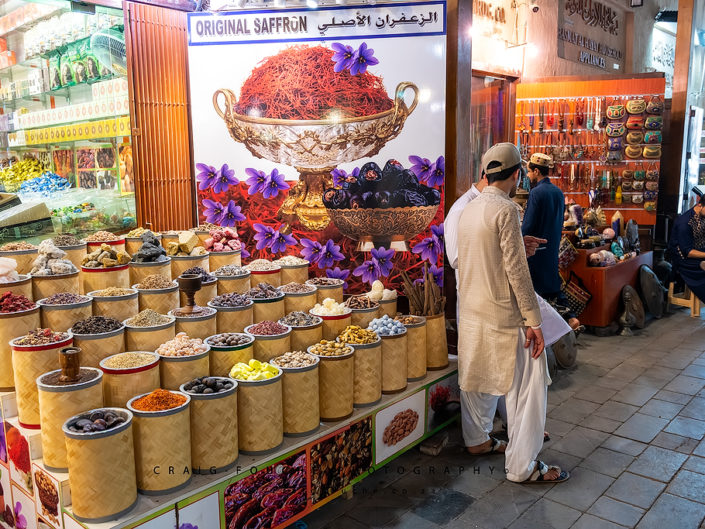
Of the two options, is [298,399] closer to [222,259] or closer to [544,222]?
[222,259]

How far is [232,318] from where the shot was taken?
11.8 ft

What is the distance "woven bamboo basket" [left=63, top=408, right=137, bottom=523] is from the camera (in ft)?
7.80

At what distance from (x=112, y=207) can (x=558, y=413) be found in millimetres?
4049

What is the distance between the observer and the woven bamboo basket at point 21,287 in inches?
129

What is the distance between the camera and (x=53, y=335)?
9.75ft

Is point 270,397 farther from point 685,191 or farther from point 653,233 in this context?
point 685,191

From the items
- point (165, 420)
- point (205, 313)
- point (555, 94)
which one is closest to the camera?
point (165, 420)

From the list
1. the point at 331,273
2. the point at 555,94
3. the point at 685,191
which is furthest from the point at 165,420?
the point at 685,191

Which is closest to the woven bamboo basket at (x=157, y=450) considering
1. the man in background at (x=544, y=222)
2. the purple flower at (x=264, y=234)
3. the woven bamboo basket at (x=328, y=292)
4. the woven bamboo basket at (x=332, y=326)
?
the woven bamboo basket at (x=332, y=326)

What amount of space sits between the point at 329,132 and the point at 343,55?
61 cm

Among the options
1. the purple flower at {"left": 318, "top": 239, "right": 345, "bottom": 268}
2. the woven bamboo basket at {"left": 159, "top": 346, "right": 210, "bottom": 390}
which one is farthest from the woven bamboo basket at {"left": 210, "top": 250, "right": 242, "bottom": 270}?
the woven bamboo basket at {"left": 159, "top": 346, "right": 210, "bottom": 390}

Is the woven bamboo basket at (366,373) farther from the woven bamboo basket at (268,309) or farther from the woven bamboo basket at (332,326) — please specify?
the woven bamboo basket at (268,309)

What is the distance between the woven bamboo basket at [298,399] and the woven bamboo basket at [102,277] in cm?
125

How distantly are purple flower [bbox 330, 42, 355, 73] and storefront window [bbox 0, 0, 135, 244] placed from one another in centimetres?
173
